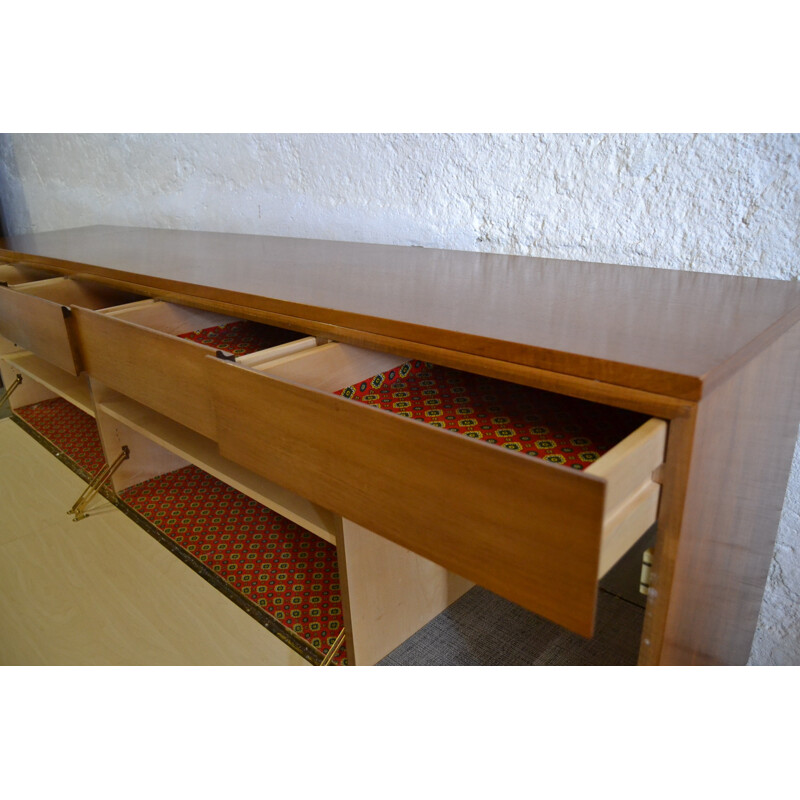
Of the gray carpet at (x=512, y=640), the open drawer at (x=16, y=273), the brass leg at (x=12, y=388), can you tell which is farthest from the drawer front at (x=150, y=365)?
the brass leg at (x=12, y=388)

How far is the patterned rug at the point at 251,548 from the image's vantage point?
1142mm

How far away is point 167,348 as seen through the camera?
973mm

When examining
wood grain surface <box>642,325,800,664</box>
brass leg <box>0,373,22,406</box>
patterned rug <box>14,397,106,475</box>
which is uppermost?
Result: wood grain surface <box>642,325,800,664</box>

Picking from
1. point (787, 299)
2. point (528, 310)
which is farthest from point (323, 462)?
point (787, 299)

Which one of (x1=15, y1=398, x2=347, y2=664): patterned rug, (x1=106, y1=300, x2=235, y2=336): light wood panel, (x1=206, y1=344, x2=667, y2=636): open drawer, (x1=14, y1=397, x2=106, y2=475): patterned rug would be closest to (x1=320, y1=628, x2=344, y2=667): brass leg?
(x1=15, y1=398, x2=347, y2=664): patterned rug

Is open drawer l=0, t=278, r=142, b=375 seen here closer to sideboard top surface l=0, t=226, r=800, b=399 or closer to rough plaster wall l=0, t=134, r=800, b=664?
sideboard top surface l=0, t=226, r=800, b=399

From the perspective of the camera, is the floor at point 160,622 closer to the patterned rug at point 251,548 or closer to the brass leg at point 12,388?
the patterned rug at point 251,548

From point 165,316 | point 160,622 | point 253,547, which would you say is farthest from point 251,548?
point 165,316

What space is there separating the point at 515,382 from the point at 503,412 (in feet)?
0.64

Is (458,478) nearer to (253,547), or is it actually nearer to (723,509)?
(723,509)

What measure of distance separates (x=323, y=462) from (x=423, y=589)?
449 mm

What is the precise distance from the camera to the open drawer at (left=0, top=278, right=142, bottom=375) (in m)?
1.25

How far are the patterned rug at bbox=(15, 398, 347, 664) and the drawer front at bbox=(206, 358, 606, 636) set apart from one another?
0.41 m

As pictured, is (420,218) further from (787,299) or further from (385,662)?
(385,662)
